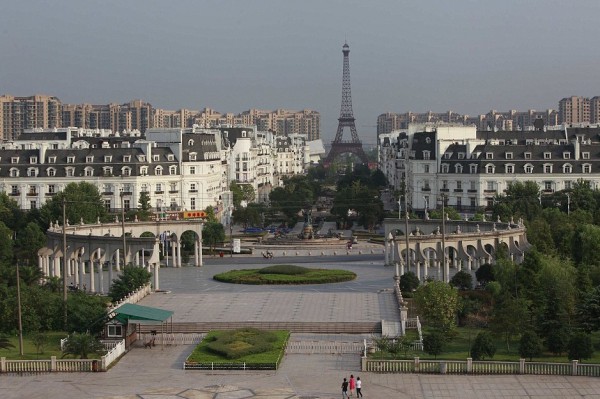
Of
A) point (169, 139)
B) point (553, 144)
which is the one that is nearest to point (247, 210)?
point (169, 139)

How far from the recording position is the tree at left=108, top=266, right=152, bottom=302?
56094 millimetres

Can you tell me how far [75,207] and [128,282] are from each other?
28249 mm

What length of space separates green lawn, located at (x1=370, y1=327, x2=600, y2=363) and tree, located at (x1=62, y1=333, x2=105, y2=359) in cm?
1118

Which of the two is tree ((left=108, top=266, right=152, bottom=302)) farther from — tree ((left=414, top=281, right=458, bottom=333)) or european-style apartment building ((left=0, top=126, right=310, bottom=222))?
european-style apartment building ((left=0, top=126, right=310, bottom=222))

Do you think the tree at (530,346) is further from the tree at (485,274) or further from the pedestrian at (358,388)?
the tree at (485,274)

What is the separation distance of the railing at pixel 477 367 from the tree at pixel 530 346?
1.14 metres

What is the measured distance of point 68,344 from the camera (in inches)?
1682

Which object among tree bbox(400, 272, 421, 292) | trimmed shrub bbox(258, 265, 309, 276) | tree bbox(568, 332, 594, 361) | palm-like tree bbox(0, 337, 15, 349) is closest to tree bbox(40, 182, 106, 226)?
trimmed shrub bbox(258, 265, 309, 276)

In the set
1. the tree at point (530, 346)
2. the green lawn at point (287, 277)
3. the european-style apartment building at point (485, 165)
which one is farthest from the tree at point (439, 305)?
the european-style apartment building at point (485, 165)

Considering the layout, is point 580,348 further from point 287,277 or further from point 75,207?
point 75,207

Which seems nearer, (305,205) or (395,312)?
(395,312)

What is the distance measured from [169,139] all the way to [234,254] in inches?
863

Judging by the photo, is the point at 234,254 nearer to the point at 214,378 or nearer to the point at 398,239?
the point at 398,239

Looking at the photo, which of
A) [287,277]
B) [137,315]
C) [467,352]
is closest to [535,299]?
[467,352]
